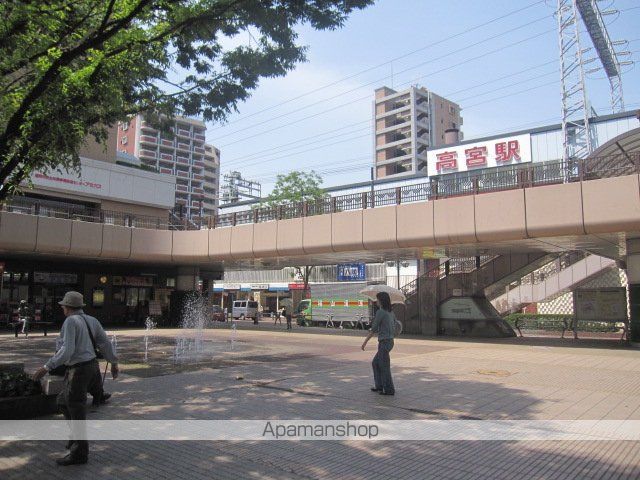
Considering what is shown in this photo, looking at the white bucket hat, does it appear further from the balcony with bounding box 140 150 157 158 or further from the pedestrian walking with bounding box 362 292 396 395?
the balcony with bounding box 140 150 157 158

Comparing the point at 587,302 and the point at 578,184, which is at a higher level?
the point at 578,184

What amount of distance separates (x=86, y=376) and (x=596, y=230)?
1544cm

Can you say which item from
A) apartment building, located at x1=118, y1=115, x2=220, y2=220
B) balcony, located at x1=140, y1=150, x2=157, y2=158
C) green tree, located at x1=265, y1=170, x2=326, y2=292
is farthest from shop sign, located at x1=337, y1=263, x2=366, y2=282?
balcony, located at x1=140, y1=150, x2=157, y2=158

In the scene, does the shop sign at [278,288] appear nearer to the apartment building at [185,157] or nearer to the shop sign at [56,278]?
the shop sign at [56,278]

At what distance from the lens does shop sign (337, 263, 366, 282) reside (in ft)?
127

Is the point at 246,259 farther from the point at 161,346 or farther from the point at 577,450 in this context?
the point at 577,450

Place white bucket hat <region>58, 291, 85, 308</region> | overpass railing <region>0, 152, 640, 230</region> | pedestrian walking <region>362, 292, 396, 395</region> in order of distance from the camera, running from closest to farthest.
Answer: white bucket hat <region>58, 291, 85, 308</region> < pedestrian walking <region>362, 292, 396, 395</region> < overpass railing <region>0, 152, 640, 230</region>

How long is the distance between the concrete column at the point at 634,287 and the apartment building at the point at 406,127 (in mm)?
60773

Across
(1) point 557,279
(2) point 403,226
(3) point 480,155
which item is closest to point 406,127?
(3) point 480,155

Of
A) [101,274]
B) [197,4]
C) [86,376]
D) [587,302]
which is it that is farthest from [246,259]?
[86,376]

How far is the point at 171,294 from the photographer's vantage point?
31.5 metres

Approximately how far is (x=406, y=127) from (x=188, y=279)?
190ft

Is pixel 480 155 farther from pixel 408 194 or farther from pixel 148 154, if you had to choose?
pixel 148 154

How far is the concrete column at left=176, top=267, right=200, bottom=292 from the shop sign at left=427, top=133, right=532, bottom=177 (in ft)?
96.1
